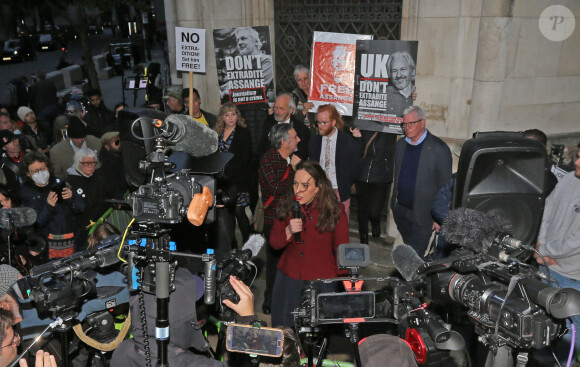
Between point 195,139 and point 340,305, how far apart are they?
5.10 ft

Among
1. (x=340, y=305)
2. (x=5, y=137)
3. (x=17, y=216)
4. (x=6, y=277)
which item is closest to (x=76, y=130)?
(x=5, y=137)

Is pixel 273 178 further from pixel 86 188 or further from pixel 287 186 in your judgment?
pixel 86 188

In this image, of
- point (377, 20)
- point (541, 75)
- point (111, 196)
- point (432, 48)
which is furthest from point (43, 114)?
point (541, 75)

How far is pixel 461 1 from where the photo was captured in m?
7.43

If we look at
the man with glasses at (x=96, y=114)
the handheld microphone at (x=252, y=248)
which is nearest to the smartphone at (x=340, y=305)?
the handheld microphone at (x=252, y=248)

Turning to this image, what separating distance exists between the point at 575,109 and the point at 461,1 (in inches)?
94.7

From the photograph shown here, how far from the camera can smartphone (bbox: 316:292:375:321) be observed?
3574mm

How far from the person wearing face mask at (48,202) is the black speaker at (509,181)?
170 inches

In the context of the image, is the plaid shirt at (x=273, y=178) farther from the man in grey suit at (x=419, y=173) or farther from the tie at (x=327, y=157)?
the man in grey suit at (x=419, y=173)

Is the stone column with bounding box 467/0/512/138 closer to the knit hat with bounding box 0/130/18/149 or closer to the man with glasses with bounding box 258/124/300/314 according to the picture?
the man with glasses with bounding box 258/124/300/314

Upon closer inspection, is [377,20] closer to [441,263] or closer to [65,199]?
[65,199]

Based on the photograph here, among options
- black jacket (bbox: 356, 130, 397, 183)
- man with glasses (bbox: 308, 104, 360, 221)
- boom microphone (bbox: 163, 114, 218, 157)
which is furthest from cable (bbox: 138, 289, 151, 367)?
black jacket (bbox: 356, 130, 397, 183)

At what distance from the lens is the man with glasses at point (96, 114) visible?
11039 mm

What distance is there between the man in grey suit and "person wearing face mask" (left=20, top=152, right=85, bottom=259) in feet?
12.5
